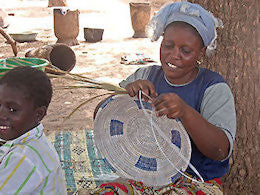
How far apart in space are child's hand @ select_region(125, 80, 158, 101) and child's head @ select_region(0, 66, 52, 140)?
415 mm

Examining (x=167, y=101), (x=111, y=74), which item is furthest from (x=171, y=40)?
(x=111, y=74)

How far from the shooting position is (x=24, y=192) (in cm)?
153

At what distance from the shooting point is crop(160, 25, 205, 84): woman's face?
190 cm

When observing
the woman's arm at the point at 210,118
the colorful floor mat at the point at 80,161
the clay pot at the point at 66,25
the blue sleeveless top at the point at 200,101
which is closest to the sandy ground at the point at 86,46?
the clay pot at the point at 66,25

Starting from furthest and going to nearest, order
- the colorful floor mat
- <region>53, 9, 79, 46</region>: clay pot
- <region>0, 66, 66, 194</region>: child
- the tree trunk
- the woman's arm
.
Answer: <region>53, 9, 79, 46</region>: clay pot
the colorful floor mat
the tree trunk
the woman's arm
<region>0, 66, 66, 194</region>: child

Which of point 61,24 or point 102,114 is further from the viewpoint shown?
point 61,24

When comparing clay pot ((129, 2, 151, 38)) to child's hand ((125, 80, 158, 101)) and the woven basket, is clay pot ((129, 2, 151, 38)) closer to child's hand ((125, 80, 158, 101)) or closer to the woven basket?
the woven basket

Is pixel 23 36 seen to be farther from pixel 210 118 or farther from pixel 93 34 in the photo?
pixel 210 118

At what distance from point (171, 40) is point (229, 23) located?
80cm

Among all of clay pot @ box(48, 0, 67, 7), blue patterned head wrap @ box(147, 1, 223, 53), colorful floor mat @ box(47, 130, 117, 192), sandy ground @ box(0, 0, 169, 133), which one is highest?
blue patterned head wrap @ box(147, 1, 223, 53)

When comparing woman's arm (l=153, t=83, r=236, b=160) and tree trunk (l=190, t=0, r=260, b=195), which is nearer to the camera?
woman's arm (l=153, t=83, r=236, b=160)

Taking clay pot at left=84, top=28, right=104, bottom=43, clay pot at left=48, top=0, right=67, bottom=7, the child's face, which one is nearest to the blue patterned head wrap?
the child's face

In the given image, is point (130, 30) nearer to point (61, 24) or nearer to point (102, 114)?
→ point (61, 24)

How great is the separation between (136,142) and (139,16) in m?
8.23
